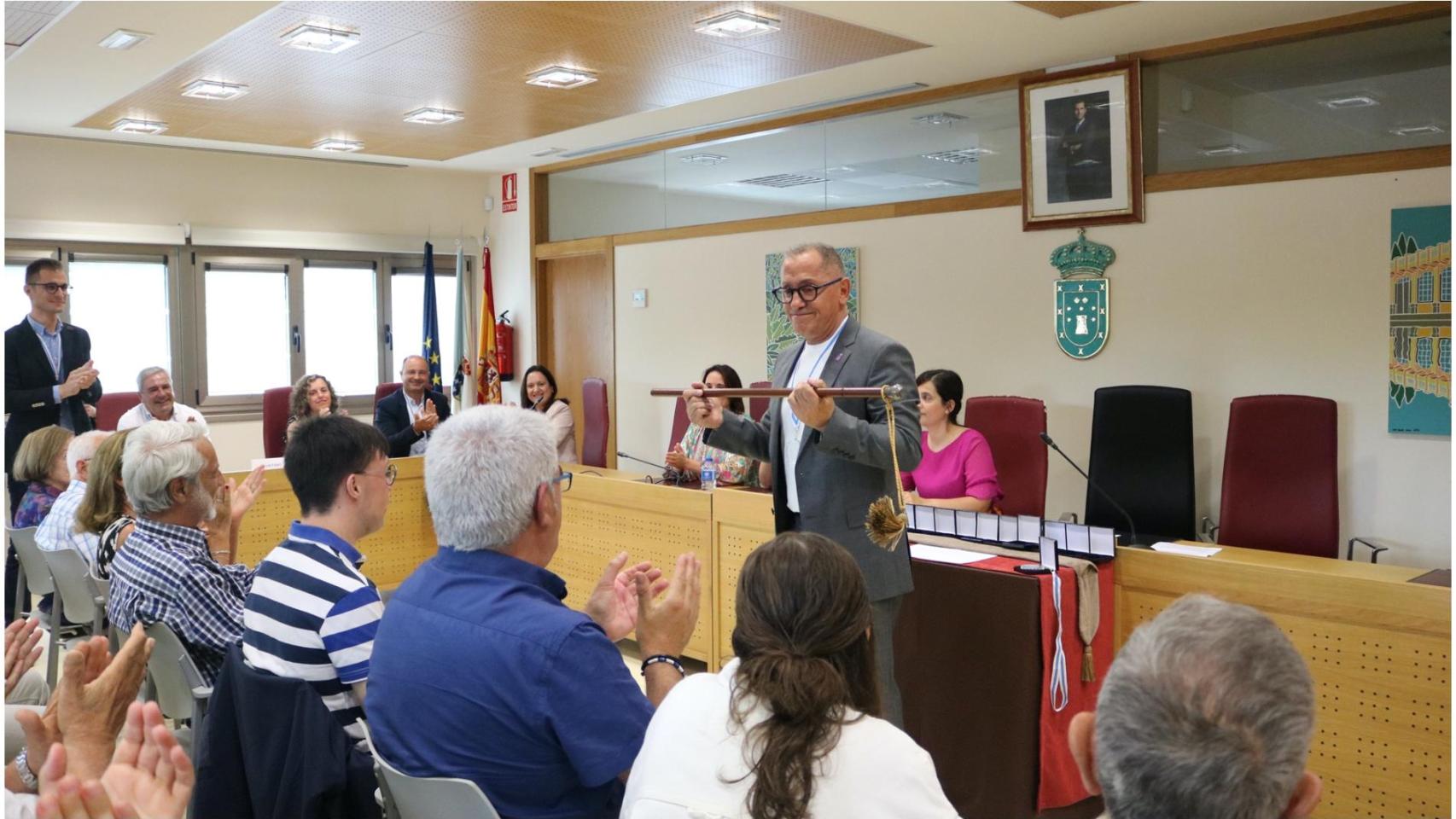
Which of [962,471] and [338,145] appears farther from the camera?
[338,145]

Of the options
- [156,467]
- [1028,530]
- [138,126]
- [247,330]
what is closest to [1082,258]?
[1028,530]

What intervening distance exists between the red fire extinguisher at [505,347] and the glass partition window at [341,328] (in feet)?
3.16

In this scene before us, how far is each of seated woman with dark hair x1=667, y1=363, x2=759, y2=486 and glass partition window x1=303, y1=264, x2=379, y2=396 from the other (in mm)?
4384

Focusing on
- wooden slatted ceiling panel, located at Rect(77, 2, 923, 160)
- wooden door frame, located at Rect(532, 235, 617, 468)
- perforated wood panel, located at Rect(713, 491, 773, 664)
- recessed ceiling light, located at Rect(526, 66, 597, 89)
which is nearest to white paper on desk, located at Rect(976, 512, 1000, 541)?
perforated wood panel, located at Rect(713, 491, 773, 664)

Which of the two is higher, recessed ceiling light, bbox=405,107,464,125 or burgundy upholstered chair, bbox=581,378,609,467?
recessed ceiling light, bbox=405,107,464,125

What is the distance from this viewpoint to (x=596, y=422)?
720 cm

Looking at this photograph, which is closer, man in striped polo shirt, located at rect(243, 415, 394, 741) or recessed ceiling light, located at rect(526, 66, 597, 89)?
man in striped polo shirt, located at rect(243, 415, 394, 741)

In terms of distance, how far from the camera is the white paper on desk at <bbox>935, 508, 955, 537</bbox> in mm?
3406

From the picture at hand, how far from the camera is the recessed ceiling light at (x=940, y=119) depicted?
6.04 meters

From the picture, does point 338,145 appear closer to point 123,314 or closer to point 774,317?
point 123,314

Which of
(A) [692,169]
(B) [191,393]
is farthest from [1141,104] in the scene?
(B) [191,393]

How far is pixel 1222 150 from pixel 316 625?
4.57m

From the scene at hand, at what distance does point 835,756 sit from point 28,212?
7858 mm

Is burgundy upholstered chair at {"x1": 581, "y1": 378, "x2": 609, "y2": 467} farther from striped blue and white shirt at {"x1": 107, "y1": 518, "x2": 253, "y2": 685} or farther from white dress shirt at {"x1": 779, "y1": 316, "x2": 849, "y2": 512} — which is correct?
striped blue and white shirt at {"x1": 107, "y1": 518, "x2": 253, "y2": 685}
